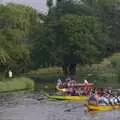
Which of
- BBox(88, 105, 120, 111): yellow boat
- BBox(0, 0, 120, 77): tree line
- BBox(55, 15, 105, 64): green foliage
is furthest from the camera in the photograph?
BBox(55, 15, 105, 64): green foliage

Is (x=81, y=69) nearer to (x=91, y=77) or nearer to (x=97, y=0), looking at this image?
(x=91, y=77)

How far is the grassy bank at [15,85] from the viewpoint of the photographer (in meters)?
76.9

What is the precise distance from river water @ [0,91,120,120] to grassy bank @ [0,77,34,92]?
17.4 feet

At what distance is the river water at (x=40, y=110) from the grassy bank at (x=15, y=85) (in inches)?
208

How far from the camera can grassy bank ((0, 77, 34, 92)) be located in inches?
3029

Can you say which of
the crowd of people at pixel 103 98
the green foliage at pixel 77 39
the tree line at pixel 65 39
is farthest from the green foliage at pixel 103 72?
the crowd of people at pixel 103 98

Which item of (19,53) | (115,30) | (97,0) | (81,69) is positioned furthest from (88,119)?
(97,0)

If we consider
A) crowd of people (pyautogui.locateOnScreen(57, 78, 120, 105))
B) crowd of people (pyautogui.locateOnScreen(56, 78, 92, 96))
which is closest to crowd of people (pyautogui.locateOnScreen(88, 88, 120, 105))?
crowd of people (pyautogui.locateOnScreen(57, 78, 120, 105))

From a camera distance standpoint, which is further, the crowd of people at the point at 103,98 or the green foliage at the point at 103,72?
the green foliage at the point at 103,72

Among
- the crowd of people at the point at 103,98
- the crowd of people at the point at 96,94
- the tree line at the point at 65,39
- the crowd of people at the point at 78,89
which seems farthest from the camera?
the tree line at the point at 65,39

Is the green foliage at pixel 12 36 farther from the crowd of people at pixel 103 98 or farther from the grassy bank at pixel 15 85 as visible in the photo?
the crowd of people at pixel 103 98

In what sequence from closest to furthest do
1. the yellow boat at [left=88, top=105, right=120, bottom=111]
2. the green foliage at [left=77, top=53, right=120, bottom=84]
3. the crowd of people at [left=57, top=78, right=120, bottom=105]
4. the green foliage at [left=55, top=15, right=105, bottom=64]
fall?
the yellow boat at [left=88, top=105, right=120, bottom=111]
the crowd of people at [left=57, top=78, right=120, bottom=105]
the green foliage at [left=77, top=53, right=120, bottom=84]
the green foliage at [left=55, top=15, right=105, bottom=64]

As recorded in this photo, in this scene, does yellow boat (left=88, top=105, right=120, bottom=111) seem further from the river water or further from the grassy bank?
the grassy bank

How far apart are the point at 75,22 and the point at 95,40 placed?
5.46m
